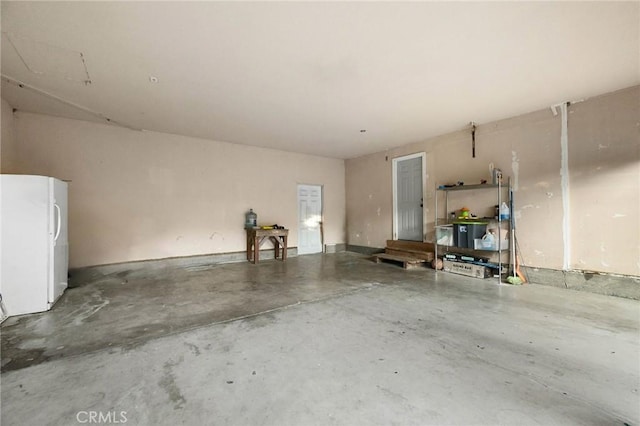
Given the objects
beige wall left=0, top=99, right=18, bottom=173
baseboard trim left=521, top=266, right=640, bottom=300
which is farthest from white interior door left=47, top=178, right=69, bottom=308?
baseboard trim left=521, top=266, right=640, bottom=300

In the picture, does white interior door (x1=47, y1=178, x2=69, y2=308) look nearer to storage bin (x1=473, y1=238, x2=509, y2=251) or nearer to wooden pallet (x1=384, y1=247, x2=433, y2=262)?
wooden pallet (x1=384, y1=247, x2=433, y2=262)

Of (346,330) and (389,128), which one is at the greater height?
(389,128)

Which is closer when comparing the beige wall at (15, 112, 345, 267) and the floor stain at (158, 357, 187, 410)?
the floor stain at (158, 357, 187, 410)

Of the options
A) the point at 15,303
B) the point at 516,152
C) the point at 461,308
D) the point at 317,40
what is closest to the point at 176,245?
the point at 15,303

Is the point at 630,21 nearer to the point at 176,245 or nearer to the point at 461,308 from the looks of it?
the point at 461,308

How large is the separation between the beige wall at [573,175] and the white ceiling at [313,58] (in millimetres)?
335

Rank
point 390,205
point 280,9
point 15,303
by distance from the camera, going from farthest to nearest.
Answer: point 390,205 < point 15,303 < point 280,9

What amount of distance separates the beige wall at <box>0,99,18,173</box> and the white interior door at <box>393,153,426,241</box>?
6988 mm

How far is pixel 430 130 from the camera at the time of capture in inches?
201

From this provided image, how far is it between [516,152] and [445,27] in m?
3.15

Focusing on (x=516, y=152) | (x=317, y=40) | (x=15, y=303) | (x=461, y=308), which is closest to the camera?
(x=317, y=40)

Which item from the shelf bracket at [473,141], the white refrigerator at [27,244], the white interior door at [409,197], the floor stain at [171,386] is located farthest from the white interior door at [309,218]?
the floor stain at [171,386]

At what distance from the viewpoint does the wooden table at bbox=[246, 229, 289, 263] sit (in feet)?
19.0

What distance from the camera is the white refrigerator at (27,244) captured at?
2.78 m
